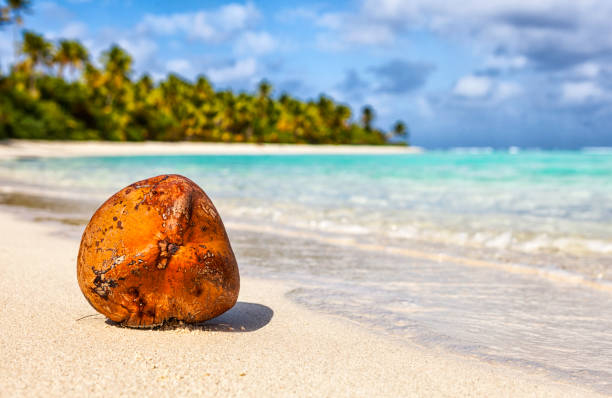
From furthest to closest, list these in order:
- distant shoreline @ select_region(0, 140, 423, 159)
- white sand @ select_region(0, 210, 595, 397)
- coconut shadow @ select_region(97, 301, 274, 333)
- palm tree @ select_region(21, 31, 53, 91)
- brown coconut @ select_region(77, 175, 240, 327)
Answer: palm tree @ select_region(21, 31, 53, 91) → distant shoreline @ select_region(0, 140, 423, 159) → coconut shadow @ select_region(97, 301, 274, 333) → brown coconut @ select_region(77, 175, 240, 327) → white sand @ select_region(0, 210, 595, 397)

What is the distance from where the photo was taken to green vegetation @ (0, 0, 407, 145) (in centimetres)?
4488

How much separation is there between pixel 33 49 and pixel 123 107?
12.0 meters

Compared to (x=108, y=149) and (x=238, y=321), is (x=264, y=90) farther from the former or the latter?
(x=238, y=321)

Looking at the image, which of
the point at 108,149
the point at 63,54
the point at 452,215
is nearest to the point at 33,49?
the point at 63,54

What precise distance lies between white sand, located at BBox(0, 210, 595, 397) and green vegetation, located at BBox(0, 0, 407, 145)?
41.9 metres

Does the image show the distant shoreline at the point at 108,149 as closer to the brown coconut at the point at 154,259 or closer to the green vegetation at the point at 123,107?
the green vegetation at the point at 123,107

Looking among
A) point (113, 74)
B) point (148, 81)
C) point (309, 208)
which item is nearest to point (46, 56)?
point (113, 74)

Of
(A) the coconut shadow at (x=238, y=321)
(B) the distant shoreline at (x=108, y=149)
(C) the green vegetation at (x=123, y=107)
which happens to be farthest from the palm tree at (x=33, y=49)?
(A) the coconut shadow at (x=238, y=321)

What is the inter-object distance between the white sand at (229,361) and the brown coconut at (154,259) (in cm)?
17

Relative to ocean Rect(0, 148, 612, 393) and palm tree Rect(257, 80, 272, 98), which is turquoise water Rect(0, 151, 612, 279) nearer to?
ocean Rect(0, 148, 612, 393)

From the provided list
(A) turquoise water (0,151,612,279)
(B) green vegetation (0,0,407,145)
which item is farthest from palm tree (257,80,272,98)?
(A) turquoise water (0,151,612,279)

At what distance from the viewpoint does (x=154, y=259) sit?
2.66 metres

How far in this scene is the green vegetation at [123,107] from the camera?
4488cm

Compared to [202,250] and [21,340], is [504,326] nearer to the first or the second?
[202,250]
